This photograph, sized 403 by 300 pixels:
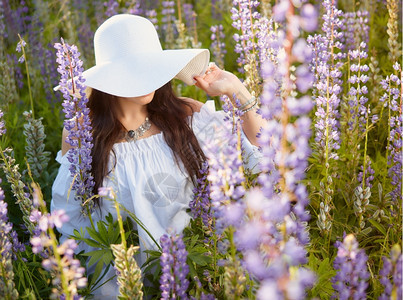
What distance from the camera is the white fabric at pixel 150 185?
2.76 meters

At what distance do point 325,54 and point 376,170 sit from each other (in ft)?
2.61

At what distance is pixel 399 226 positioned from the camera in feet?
7.72

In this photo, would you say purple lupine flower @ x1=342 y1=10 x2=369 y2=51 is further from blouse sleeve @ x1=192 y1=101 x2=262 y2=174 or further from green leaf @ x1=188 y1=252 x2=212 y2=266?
green leaf @ x1=188 y1=252 x2=212 y2=266

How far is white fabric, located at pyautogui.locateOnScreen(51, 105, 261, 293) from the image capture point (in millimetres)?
2762

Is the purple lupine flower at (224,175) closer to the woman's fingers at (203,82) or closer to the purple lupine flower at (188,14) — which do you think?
the woman's fingers at (203,82)

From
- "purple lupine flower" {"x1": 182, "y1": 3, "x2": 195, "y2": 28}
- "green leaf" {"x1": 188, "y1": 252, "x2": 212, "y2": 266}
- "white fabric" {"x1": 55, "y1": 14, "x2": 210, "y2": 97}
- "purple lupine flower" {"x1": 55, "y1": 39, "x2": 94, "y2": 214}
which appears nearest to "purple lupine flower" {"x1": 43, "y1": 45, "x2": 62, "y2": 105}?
"purple lupine flower" {"x1": 182, "y1": 3, "x2": 195, "y2": 28}

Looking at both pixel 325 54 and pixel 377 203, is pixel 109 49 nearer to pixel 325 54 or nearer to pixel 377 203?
pixel 325 54

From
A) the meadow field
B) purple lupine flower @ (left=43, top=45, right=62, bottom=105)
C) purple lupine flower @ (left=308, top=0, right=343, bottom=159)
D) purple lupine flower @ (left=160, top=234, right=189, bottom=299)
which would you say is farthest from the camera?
purple lupine flower @ (left=43, top=45, right=62, bottom=105)

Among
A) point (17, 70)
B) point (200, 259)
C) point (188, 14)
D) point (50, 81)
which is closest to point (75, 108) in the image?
point (200, 259)

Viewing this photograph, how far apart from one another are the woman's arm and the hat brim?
318 mm

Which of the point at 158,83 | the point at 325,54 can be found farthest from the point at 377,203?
the point at 158,83

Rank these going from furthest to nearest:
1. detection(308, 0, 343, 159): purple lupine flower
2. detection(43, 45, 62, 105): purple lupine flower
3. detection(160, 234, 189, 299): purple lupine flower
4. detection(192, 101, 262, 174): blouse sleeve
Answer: detection(43, 45, 62, 105): purple lupine flower → detection(192, 101, 262, 174): blouse sleeve → detection(308, 0, 343, 159): purple lupine flower → detection(160, 234, 189, 299): purple lupine flower

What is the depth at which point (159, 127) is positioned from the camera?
2.90 metres

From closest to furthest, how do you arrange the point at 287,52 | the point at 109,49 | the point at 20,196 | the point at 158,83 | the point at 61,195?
1. the point at 287,52
2. the point at 20,196
3. the point at 158,83
4. the point at 109,49
5. the point at 61,195
